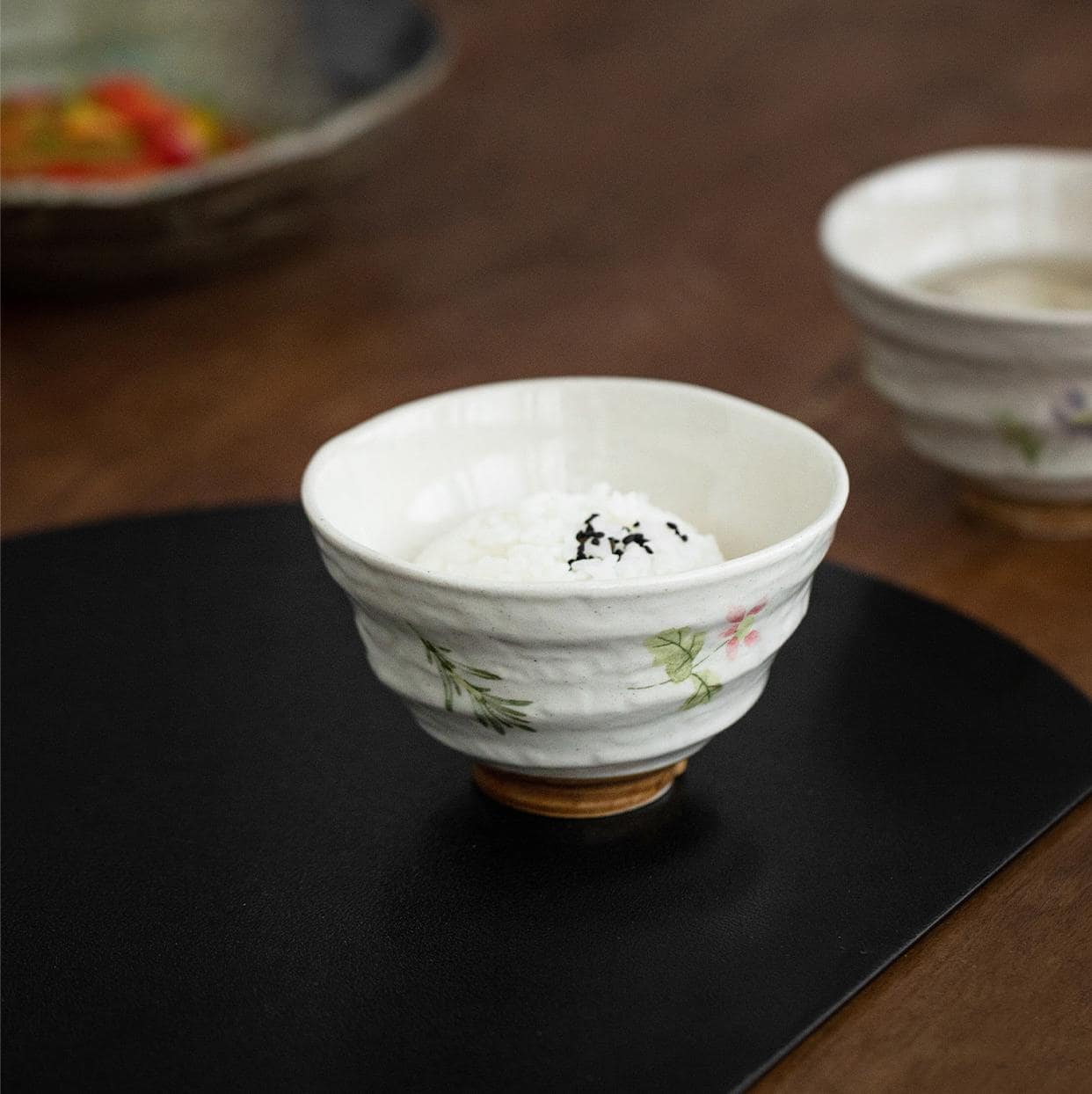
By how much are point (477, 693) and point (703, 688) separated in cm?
9

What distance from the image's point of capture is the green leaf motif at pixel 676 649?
2.17 ft

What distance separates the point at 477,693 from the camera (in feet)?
2.26

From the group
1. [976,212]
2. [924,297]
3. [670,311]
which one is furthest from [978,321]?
[670,311]

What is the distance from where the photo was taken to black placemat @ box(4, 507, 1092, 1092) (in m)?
0.63

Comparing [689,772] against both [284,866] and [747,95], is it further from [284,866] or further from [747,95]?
[747,95]

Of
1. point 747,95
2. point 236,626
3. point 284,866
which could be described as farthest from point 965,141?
point 284,866

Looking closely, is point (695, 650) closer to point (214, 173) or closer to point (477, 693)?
point (477, 693)

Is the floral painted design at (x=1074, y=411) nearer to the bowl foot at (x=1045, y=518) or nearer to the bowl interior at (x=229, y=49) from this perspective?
the bowl foot at (x=1045, y=518)

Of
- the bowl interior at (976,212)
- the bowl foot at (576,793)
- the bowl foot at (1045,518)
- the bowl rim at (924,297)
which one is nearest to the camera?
the bowl foot at (576,793)

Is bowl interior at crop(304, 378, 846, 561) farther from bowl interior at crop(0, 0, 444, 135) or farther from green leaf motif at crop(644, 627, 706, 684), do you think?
bowl interior at crop(0, 0, 444, 135)

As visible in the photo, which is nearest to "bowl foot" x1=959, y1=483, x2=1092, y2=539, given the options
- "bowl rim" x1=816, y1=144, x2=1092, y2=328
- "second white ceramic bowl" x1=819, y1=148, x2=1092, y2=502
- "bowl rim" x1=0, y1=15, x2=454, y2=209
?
"second white ceramic bowl" x1=819, y1=148, x2=1092, y2=502

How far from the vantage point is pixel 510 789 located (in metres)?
0.76

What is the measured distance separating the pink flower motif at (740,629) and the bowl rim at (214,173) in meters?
0.86

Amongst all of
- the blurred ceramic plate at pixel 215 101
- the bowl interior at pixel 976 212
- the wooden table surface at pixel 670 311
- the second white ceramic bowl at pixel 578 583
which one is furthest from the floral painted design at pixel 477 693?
the blurred ceramic plate at pixel 215 101
